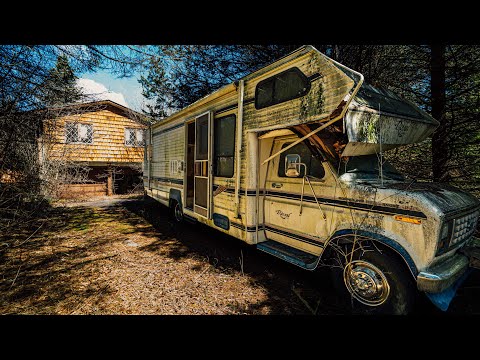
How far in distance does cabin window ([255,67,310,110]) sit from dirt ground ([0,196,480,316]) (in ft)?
8.89

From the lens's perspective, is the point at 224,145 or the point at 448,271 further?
the point at 224,145

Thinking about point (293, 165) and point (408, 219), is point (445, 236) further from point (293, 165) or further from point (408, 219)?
point (293, 165)

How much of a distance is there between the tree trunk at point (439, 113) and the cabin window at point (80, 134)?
1469 cm

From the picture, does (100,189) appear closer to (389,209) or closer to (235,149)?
(235,149)

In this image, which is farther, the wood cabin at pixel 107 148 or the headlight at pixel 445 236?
the wood cabin at pixel 107 148

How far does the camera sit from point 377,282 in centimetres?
280

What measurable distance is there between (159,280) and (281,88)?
3.40 m

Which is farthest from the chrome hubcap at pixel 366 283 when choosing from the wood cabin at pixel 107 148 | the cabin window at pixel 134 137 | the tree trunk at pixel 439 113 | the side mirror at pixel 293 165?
the cabin window at pixel 134 137

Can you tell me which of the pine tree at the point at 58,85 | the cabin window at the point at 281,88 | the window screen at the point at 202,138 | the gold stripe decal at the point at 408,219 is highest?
the pine tree at the point at 58,85

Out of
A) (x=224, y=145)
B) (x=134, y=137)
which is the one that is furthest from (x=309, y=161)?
(x=134, y=137)

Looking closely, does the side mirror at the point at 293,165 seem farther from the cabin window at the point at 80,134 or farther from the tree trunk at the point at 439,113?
the cabin window at the point at 80,134

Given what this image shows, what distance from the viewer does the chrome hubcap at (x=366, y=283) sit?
278cm

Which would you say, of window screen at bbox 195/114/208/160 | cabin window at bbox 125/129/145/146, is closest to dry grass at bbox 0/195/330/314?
window screen at bbox 195/114/208/160

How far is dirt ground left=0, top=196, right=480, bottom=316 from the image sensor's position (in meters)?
3.18
